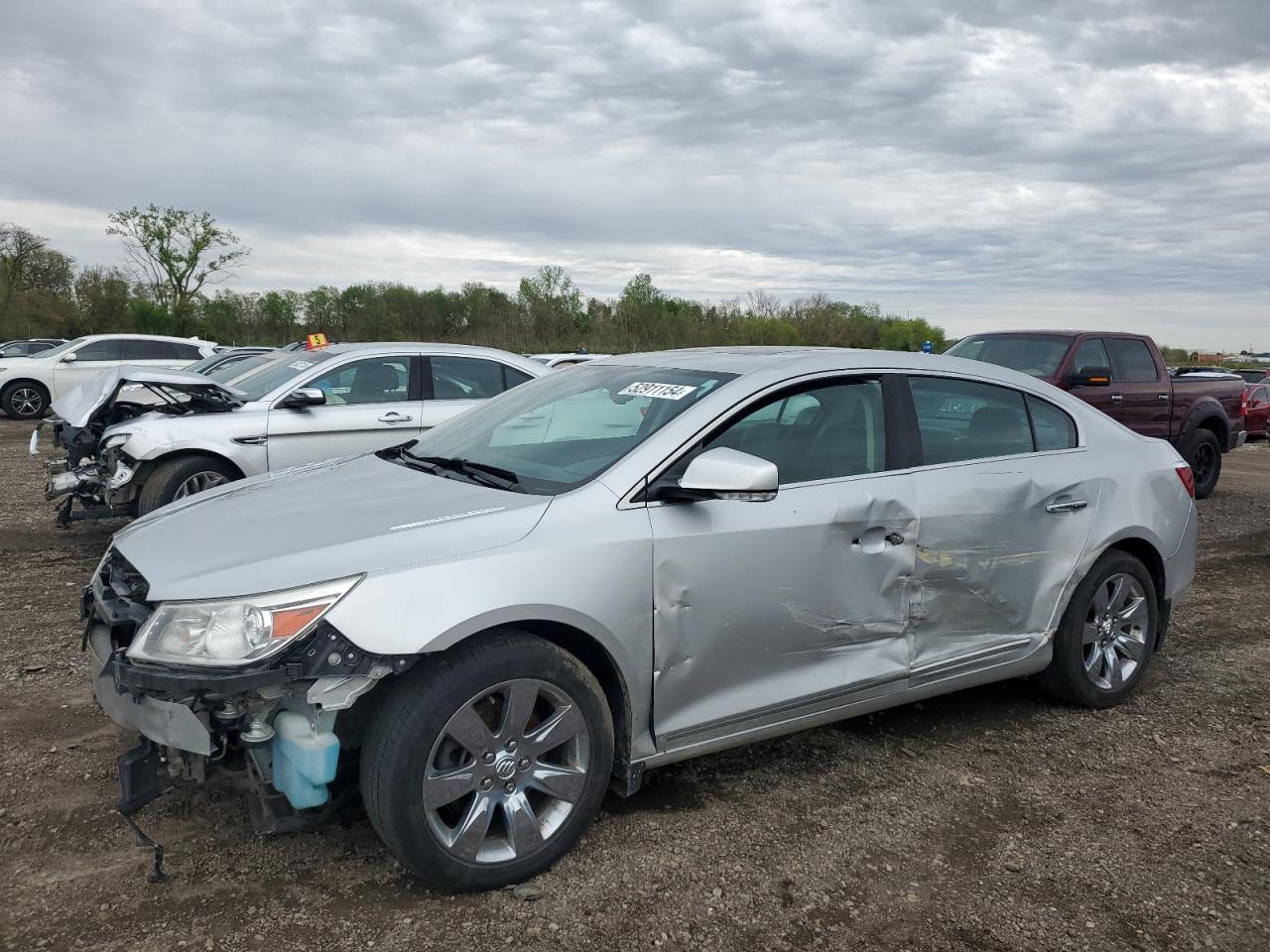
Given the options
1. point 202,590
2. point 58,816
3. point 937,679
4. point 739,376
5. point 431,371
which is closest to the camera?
point 202,590

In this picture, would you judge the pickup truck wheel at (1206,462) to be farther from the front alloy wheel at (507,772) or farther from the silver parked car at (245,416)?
the front alloy wheel at (507,772)

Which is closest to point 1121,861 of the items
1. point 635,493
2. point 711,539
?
point 711,539

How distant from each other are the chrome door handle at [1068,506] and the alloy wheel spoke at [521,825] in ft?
8.25

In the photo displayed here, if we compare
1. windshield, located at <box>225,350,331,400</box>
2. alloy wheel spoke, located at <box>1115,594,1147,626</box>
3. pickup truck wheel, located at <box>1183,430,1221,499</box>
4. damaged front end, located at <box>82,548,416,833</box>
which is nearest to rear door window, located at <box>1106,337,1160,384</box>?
pickup truck wheel, located at <box>1183,430,1221,499</box>

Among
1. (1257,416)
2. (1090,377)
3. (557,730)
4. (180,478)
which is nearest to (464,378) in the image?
(180,478)

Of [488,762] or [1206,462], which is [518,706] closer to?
[488,762]

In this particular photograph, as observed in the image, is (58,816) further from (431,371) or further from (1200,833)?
(431,371)

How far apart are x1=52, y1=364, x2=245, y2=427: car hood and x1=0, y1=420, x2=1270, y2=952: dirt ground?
10.4 ft

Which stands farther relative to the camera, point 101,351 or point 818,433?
point 101,351

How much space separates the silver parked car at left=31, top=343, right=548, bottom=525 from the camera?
24.0 ft

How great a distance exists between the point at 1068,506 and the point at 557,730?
250 centimetres

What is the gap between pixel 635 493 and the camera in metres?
3.19

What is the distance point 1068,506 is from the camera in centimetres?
423

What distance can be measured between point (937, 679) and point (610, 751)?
1478 millimetres
